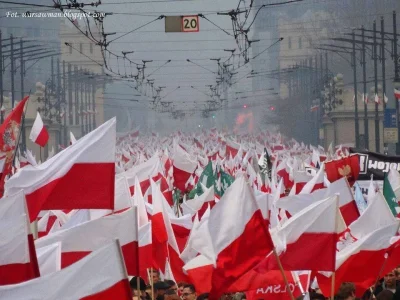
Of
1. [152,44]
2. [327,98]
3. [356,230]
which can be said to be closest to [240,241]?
[356,230]

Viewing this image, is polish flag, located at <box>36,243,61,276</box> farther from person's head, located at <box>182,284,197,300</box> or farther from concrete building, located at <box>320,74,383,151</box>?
concrete building, located at <box>320,74,383,151</box>

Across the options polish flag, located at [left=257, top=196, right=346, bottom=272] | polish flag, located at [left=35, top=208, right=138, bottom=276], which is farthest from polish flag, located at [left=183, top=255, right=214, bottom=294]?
polish flag, located at [left=35, top=208, right=138, bottom=276]

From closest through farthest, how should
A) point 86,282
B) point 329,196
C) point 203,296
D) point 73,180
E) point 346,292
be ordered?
1. point 86,282
2. point 73,180
3. point 346,292
4. point 203,296
5. point 329,196

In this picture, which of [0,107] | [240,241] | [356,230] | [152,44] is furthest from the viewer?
[152,44]

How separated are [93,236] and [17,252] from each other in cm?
152

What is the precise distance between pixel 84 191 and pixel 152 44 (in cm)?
17648

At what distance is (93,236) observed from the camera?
10062 millimetres

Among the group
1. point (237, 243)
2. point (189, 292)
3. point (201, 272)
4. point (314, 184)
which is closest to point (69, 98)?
point (314, 184)

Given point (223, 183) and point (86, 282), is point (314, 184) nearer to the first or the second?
point (223, 183)

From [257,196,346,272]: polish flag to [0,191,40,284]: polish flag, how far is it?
2.44 m

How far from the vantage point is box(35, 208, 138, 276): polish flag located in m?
9.97

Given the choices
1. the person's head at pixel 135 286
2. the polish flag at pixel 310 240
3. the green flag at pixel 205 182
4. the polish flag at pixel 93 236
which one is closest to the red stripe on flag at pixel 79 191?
the polish flag at pixel 93 236

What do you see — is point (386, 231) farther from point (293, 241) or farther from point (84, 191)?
point (84, 191)

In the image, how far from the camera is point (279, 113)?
4139 inches
